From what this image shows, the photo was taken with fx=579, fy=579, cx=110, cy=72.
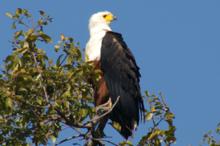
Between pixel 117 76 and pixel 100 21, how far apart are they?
110 cm

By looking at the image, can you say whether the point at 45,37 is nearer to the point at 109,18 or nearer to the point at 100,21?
the point at 100,21

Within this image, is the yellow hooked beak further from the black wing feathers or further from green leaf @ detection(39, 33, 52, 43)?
green leaf @ detection(39, 33, 52, 43)

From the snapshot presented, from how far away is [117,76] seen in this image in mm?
7977

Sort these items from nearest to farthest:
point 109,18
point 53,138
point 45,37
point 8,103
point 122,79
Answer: point 8,103, point 45,37, point 53,138, point 122,79, point 109,18

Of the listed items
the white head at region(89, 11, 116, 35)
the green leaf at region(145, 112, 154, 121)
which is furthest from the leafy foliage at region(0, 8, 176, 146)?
the white head at region(89, 11, 116, 35)

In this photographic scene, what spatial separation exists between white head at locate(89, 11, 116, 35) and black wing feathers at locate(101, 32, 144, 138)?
0.78 feet

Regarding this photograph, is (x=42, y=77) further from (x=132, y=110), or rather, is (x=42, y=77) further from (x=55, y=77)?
(x=132, y=110)

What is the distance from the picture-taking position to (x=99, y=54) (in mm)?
7906

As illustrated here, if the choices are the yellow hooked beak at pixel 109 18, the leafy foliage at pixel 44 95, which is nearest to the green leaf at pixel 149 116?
the leafy foliage at pixel 44 95

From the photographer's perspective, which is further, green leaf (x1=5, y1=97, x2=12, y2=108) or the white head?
the white head

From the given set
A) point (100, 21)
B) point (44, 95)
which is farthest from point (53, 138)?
point (100, 21)

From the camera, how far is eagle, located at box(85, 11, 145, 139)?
745 cm

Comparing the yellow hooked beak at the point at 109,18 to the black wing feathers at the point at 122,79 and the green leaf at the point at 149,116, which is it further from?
the green leaf at the point at 149,116

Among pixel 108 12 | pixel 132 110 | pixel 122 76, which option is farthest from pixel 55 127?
pixel 108 12
